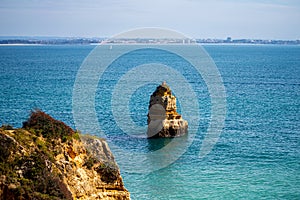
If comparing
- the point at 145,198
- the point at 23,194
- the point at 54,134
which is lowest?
the point at 145,198

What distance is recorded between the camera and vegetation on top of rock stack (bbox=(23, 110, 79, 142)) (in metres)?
21.8

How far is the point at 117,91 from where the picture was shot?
319 feet

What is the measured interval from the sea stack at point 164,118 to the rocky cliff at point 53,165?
3249 centimetres

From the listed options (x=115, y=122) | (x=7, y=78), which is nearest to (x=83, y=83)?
(x=7, y=78)

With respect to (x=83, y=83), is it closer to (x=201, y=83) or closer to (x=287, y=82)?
(x=201, y=83)

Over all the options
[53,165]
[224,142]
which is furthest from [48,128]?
[224,142]

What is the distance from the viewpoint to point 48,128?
21984 millimetres

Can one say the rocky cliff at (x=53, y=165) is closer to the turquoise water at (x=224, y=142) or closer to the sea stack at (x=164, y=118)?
the turquoise water at (x=224, y=142)

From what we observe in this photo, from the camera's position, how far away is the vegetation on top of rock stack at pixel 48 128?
21.8m

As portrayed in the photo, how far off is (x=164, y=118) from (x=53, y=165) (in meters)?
37.2

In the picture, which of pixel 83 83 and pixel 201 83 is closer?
pixel 83 83

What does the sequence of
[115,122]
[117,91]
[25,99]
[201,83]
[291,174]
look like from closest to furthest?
1. [291,174]
2. [115,122]
3. [25,99]
4. [117,91]
5. [201,83]

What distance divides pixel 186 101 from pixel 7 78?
50.4m

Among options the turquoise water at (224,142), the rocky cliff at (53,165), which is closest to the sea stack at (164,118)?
the turquoise water at (224,142)
